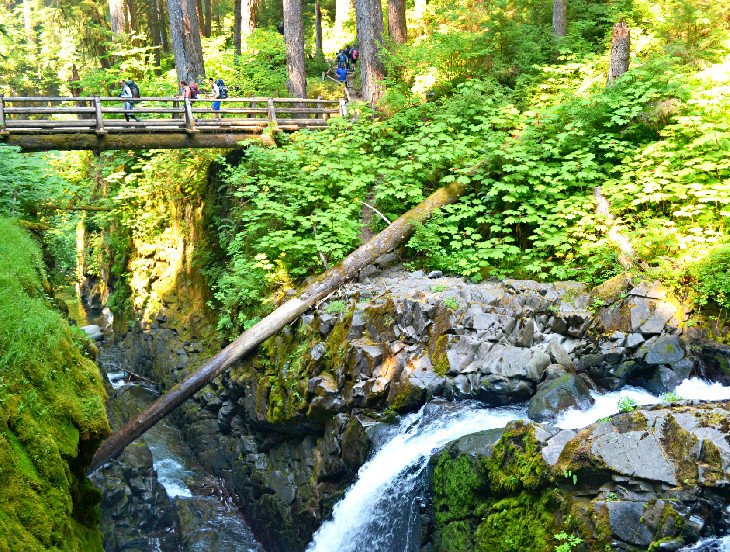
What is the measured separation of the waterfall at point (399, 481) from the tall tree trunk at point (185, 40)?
14.6 meters

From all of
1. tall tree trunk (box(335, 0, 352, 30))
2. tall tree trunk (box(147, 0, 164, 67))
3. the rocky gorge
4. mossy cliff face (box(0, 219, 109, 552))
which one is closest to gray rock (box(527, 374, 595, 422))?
the rocky gorge

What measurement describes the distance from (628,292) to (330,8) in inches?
1172

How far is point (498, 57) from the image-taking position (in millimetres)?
17109

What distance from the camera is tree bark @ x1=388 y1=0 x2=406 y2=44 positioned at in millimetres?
19391

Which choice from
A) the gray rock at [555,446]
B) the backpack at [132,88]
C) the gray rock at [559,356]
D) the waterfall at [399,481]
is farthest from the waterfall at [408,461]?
the backpack at [132,88]

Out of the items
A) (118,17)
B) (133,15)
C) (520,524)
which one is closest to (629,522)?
(520,524)

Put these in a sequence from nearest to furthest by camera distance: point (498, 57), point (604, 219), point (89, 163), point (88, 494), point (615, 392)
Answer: point (88, 494), point (615, 392), point (604, 219), point (498, 57), point (89, 163)

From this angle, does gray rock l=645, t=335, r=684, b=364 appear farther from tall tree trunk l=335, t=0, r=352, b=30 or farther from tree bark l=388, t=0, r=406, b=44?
tall tree trunk l=335, t=0, r=352, b=30

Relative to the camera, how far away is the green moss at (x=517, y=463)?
7.02 m

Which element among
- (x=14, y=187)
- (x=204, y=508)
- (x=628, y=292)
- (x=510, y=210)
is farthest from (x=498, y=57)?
(x=204, y=508)

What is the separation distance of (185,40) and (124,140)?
6015mm

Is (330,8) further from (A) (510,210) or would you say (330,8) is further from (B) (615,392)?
(B) (615,392)

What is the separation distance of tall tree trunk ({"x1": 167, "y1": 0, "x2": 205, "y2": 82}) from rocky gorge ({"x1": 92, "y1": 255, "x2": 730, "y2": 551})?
418 inches

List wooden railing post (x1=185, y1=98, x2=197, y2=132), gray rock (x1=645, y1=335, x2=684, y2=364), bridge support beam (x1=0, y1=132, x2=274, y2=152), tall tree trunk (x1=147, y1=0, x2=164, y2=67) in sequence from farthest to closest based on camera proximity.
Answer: tall tree trunk (x1=147, y1=0, x2=164, y2=67)
wooden railing post (x1=185, y1=98, x2=197, y2=132)
bridge support beam (x1=0, y1=132, x2=274, y2=152)
gray rock (x1=645, y1=335, x2=684, y2=364)
